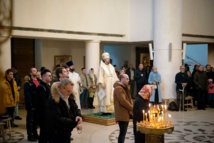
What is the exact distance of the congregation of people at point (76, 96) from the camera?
4.26 metres

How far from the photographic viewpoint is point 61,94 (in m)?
4.30

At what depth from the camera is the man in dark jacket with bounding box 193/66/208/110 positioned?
43.8 feet

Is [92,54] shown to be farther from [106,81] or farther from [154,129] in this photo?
[154,129]

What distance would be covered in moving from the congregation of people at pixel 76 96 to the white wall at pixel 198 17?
2458mm

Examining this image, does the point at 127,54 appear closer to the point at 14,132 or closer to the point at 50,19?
the point at 50,19

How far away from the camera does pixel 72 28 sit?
1301 cm

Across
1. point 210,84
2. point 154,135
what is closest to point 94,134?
point 154,135

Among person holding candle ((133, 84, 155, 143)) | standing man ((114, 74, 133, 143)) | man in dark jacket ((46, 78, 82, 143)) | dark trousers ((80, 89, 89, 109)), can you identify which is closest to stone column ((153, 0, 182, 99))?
dark trousers ((80, 89, 89, 109))

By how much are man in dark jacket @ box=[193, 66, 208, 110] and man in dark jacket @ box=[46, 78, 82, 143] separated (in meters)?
10.0

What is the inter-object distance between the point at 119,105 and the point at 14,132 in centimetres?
405

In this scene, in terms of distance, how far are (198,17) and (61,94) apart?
12916mm

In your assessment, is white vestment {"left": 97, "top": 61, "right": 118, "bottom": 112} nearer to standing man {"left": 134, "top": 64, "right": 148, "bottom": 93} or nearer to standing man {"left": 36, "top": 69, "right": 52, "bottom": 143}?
standing man {"left": 36, "top": 69, "right": 52, "bottom": 143}

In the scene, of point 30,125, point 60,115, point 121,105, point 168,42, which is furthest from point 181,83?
point 60,115

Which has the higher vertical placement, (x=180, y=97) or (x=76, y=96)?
(x=76, y=96)
